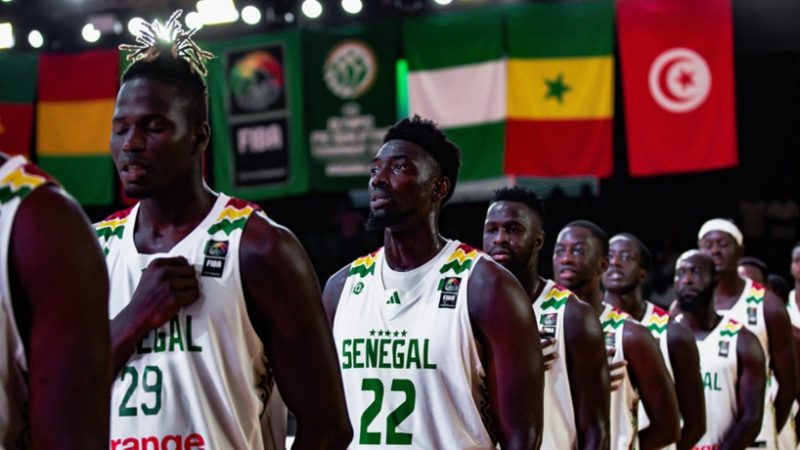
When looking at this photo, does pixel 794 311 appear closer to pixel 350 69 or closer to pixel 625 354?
pixel 625 354

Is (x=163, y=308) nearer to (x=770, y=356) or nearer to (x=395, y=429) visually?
(x=395, y=429)

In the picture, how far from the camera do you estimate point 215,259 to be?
2.93 meters

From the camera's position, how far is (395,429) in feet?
13.5

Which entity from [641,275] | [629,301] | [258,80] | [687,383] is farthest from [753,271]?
[258,80]

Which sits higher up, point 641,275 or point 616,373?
point 641,275

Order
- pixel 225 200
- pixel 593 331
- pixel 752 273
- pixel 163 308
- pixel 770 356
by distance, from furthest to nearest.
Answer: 1. pixel 752 273
2. pixel 770 356
3. pixel 593 331
4. pixel 225 200
5. pixel 163 308

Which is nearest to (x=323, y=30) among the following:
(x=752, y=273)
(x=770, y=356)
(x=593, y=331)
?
(x=752, y=273)

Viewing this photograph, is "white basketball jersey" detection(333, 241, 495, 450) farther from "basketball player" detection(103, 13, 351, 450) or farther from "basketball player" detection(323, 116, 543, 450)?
"basketball player" detection(103, 13, 351, 450)

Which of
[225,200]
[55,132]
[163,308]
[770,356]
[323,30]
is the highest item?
[323,30]

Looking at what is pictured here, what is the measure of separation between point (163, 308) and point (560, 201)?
11001mm

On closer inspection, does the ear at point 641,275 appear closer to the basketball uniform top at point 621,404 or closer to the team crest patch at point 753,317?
the basketball uniform top at point 621,404

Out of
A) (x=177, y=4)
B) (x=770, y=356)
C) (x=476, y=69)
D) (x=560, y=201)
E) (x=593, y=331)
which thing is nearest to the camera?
(x=593, y=331)

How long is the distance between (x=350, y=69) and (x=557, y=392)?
704 centimetres

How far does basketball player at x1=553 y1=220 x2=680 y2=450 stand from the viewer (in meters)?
6.24
